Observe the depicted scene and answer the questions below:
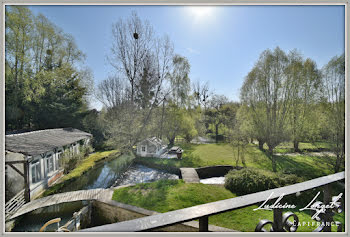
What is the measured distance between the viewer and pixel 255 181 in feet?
7.63

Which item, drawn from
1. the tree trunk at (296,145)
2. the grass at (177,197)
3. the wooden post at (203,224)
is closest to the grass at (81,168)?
the grass at (177,197)

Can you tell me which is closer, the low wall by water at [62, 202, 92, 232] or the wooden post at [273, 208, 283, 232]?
the wooden post at [273, 208, 283, 232]

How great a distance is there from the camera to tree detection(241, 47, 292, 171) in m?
2.69

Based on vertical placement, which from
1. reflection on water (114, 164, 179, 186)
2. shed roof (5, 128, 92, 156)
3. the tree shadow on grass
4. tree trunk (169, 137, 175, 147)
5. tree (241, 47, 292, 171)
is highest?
tree (241, 47, 292, 171)

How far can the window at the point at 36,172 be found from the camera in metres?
2.19

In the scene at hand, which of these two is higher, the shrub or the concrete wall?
the concrete wall

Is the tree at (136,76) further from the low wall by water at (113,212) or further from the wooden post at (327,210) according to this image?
the wooden post at (327,210)

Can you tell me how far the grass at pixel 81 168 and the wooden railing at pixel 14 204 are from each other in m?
0.36

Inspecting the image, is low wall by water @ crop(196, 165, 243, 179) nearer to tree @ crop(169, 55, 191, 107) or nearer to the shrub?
the shrub

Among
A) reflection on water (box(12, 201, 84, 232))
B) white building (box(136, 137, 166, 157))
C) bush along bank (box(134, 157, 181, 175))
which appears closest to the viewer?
reflection on water (box(12, 201, 84, 232))

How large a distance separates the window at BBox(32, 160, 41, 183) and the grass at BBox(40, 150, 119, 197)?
8.2 inches

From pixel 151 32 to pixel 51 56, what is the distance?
131 cm

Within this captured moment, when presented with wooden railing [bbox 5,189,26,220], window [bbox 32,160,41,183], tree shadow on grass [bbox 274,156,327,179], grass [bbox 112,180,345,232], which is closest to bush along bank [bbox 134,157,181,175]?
grass [bbox 112,180,345,232]

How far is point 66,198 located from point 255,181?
2.76 m
